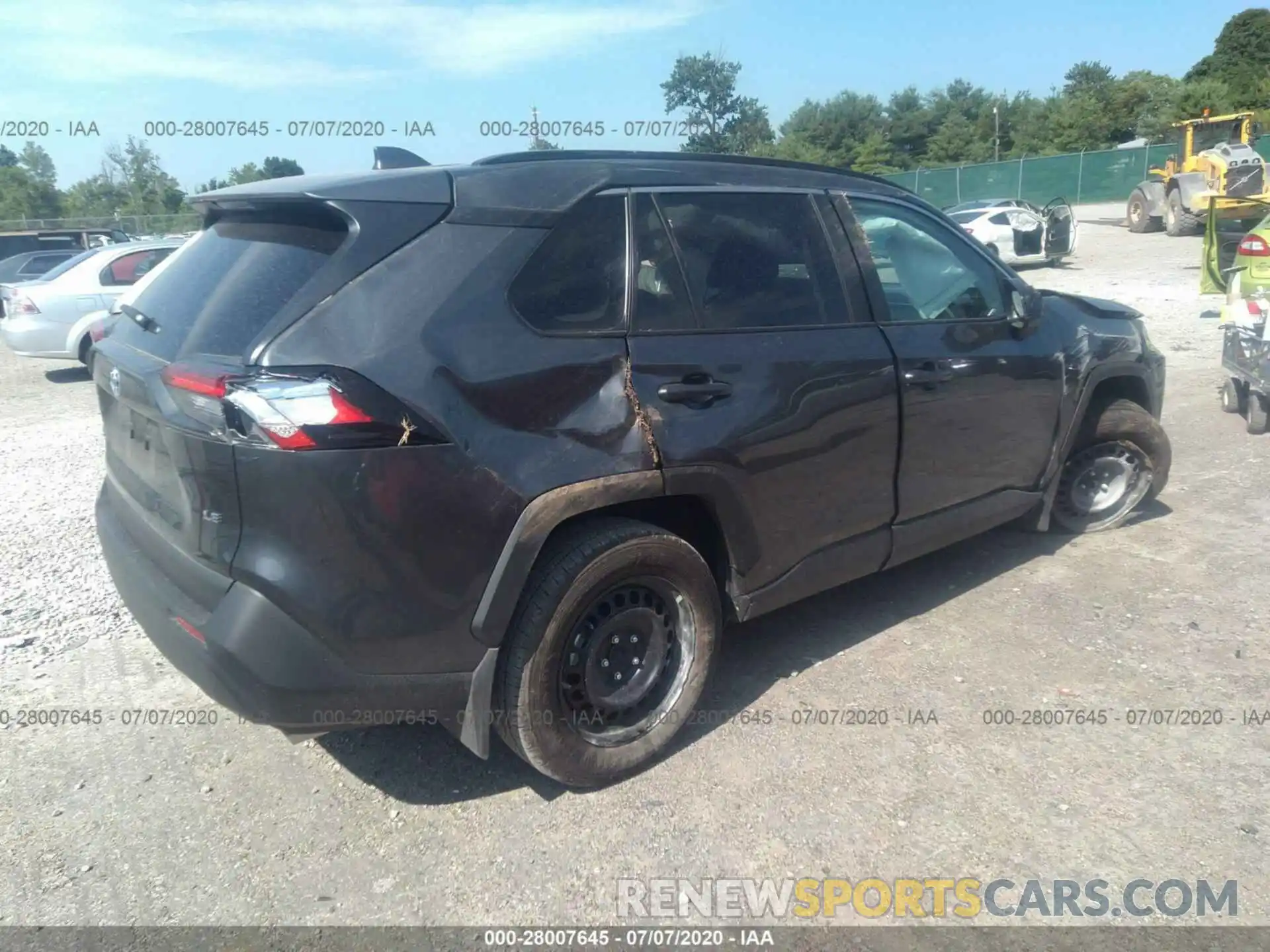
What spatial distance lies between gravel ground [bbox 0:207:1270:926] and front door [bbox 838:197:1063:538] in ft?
2.17

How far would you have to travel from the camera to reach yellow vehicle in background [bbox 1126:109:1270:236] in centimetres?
2283

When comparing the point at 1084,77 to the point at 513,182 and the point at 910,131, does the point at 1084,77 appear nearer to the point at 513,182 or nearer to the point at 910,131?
the point at 910,131

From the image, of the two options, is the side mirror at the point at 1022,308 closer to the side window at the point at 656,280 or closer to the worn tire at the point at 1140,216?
the side window at the point at 656,280

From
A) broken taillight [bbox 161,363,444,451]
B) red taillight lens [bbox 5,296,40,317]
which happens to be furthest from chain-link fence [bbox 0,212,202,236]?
broken taillight [bbox 161,363,444,451]

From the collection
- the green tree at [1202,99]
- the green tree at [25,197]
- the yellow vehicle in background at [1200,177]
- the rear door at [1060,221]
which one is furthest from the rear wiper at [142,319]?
the green tree at [1202,99]

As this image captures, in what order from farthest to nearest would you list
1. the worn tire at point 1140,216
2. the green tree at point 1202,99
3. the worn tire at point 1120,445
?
the green tree at point 1202,99
the worn tire at point 1140,216
the worn tire at point 1120,445

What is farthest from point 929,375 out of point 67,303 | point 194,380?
point 67,303

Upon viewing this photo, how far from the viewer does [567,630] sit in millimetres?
2939

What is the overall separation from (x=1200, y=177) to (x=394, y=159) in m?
27.1

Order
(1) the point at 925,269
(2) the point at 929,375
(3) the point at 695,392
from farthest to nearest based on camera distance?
(1) the point at 925,269 → (2) the point at 929,375 → (3) the point at 695,392

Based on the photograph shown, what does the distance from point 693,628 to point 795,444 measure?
75 centimetres

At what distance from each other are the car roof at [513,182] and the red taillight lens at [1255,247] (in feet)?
16.7

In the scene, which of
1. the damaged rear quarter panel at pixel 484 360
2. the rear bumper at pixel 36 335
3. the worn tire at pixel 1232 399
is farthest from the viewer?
the rear bumper at pixel 36 335

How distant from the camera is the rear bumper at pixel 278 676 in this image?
8.36 feet
